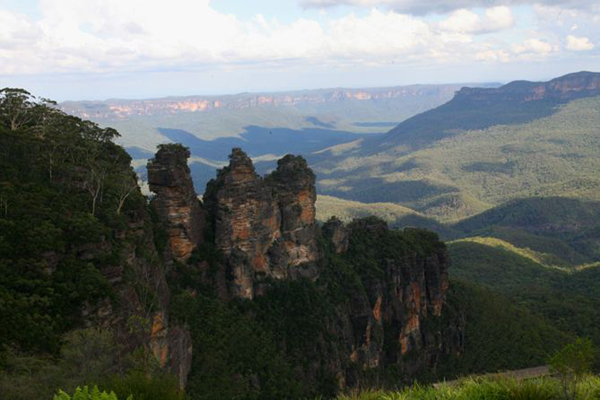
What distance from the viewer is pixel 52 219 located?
3070 centimetres

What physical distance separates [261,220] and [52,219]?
23088 mm

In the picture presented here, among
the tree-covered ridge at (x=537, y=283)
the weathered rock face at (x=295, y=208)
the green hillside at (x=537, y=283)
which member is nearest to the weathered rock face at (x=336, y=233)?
the weathered rock face at (x=295, y=208)

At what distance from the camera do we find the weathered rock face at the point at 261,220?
160 feet

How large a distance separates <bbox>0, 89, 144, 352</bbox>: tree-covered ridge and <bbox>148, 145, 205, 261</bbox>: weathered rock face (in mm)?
2861

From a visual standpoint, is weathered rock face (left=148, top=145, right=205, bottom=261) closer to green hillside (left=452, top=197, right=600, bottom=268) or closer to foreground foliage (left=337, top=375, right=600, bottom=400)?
foreground foliage (left=337, top=375, right=600, bottom=400)

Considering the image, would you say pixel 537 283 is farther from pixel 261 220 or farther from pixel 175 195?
pixel 175 195

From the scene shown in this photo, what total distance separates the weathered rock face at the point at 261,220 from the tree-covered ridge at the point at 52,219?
1007cm

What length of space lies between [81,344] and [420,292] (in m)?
48.3

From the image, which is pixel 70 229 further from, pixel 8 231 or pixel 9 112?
pixel 9 112

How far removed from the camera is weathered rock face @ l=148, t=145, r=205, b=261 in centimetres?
4431

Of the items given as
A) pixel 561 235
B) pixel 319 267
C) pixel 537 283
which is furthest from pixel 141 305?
pixel 561 235

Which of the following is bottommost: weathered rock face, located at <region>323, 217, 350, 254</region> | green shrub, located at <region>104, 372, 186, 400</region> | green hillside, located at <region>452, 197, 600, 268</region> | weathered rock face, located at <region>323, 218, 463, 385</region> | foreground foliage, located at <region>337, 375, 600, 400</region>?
green hillside, located at <region>452, 197, 600, 268</region>

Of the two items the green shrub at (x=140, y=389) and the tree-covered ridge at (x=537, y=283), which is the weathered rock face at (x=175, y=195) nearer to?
the green shrub at (x=140, y=389)

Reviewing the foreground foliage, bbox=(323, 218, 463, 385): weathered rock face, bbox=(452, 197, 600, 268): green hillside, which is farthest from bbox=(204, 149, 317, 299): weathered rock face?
bbox=(452, 197, 600, 268): green hillside
